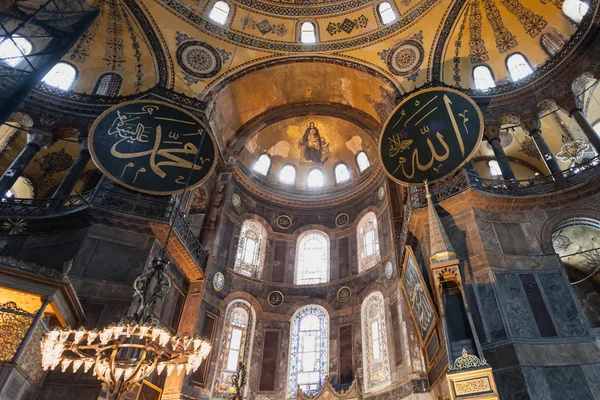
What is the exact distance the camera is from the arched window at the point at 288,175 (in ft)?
52.2

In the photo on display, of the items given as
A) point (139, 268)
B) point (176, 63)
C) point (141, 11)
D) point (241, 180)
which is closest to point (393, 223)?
point (241, 180)

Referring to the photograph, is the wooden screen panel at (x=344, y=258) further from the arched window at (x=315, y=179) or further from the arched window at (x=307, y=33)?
the arched window at (x=307, y=33)

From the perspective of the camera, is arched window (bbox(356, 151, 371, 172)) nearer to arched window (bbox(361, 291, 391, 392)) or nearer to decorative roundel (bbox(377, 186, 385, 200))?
decorative roundel (bbox(377, 186, 385, 200))

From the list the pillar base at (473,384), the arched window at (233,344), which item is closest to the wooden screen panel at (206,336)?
the arched window at (233,344)

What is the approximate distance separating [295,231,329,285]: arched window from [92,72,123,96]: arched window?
26.6ft

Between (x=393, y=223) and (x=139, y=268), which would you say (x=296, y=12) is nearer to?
(x=393, y=223)

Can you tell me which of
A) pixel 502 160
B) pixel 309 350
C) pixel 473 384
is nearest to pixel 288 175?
pixel 309 350

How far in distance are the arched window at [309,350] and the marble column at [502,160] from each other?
671 centimetres

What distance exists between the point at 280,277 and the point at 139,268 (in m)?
5.54

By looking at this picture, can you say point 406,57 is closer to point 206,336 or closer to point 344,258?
point 344,258

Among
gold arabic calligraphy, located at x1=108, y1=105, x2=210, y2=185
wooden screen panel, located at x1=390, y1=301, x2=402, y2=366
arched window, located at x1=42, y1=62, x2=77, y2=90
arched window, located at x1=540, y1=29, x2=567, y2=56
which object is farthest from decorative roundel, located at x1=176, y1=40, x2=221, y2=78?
arched window, located at x1=540, y1=29, x2=567, y2=56

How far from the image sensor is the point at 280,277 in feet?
43.7

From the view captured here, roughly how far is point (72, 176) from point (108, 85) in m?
3.77

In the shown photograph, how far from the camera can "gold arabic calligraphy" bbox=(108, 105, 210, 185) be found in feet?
33.4
